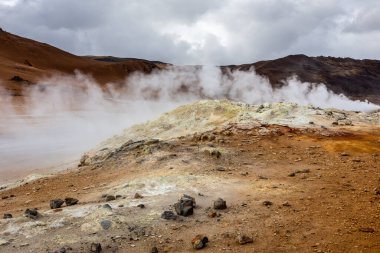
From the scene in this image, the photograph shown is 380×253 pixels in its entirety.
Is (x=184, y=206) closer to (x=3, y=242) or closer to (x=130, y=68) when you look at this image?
(x=3, y=242)

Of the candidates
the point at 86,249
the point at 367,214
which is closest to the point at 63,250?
the point at 86,249

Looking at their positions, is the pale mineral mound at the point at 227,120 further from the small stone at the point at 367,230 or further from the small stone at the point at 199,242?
the small stone at the point at 199,242

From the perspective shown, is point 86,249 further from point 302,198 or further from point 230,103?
point 230,103

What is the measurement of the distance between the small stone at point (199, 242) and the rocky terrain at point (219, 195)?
1cm

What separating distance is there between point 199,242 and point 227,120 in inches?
327

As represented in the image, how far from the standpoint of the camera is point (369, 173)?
343 inches

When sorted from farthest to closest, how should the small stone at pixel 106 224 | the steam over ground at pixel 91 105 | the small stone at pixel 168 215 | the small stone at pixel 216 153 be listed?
Result: the steam over ground at pixel 91 105 → the small stone at pixel 216 153 → the small stone at pixel 168 215 → the small stone at pixel 106 224

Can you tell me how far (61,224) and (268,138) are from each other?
6.74 m

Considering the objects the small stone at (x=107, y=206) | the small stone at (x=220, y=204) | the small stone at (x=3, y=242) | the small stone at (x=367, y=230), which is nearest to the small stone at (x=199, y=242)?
the small stone at (x=220, y=204)

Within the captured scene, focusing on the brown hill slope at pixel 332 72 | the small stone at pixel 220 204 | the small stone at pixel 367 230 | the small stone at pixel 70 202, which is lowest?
the small stone at pixel 70 202

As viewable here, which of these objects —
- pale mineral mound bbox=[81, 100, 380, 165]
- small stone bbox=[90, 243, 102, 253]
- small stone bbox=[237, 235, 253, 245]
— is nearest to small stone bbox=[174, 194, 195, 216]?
small stone bbox=[237, 235, 253, 245]

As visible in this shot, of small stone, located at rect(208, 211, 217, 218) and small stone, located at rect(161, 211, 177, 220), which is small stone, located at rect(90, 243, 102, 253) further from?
small stone, located at rect(208, 211, 217, 218)

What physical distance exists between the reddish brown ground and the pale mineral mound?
89 cm

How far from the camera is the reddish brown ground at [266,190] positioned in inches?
228
